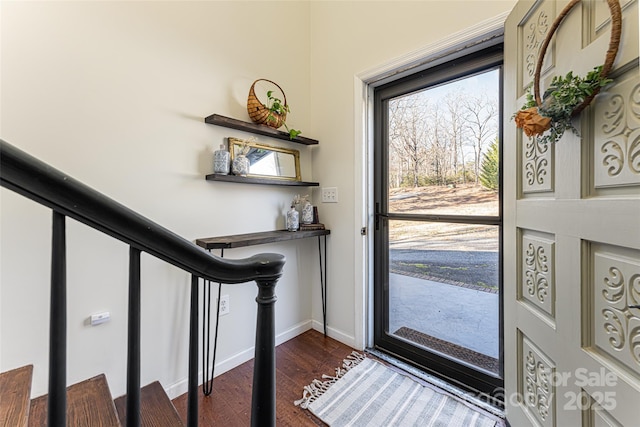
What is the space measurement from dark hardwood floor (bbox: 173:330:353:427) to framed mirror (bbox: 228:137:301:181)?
1327 mm

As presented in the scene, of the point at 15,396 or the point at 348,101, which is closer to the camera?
the point at 15,396

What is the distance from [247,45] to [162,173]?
1126mm

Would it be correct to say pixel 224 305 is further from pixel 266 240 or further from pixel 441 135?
pixel 441 135

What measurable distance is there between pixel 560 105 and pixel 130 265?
1.28m

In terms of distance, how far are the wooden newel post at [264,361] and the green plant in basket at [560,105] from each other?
1012mm

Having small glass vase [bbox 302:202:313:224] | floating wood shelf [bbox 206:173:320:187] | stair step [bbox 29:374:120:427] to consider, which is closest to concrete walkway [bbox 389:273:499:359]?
small glass vase [bbox 302:202:313:224]

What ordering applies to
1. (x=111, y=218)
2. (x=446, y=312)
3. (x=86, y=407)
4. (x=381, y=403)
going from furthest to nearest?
(x=446, y=312) → (x=381, y=403) → (x=86, y=407) → (x=111, y=218)

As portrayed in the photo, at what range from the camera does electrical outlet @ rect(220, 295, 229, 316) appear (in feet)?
5.84

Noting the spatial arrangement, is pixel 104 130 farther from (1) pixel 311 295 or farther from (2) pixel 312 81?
(1) pixel 311 295

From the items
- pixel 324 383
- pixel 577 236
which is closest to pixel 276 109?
pixel 577 236

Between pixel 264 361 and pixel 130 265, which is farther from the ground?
pixel 130 265

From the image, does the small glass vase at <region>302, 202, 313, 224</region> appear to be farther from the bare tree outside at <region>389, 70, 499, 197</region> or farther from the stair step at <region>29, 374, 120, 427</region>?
the stair step at <region>29, 374, 120, 427</region>

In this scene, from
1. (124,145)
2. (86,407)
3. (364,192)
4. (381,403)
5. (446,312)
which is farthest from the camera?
(364,192)

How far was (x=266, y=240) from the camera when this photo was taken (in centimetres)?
175
